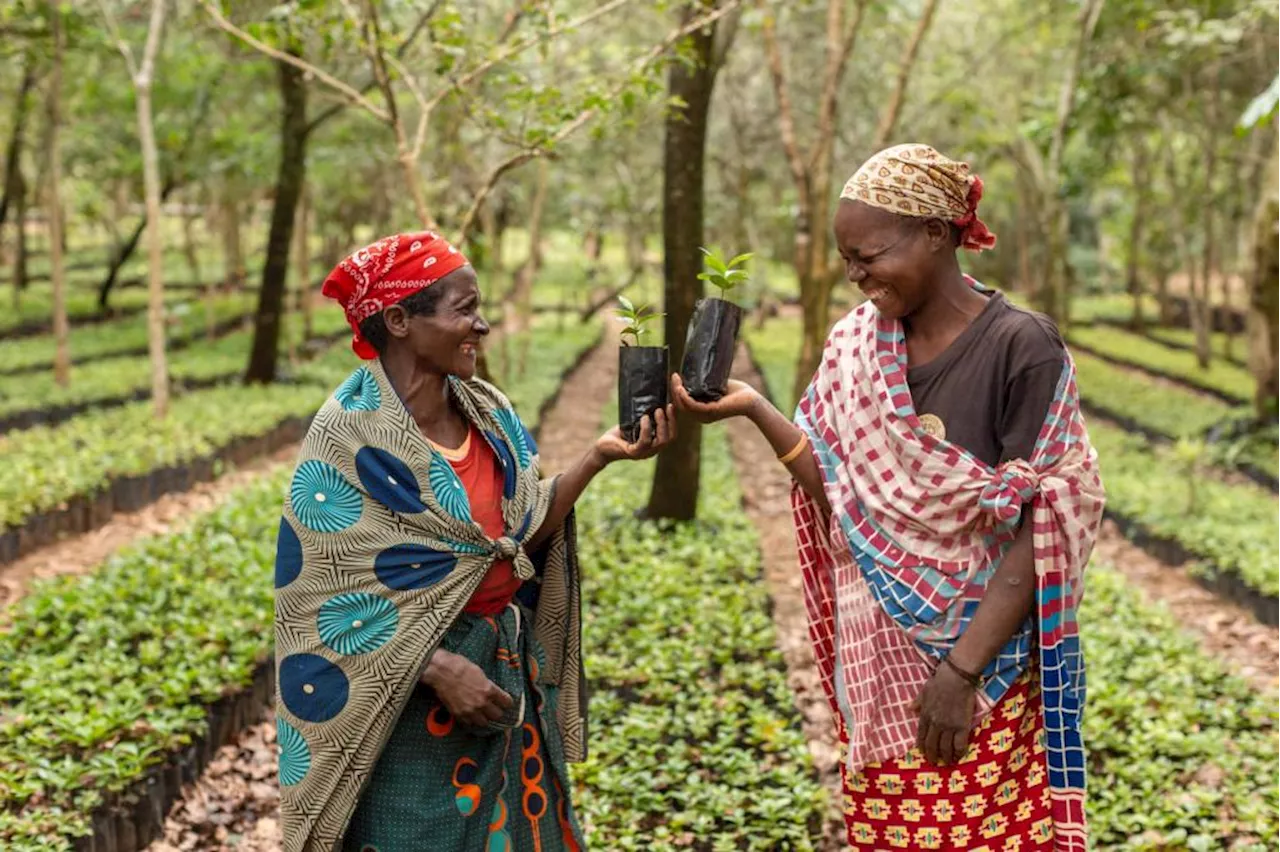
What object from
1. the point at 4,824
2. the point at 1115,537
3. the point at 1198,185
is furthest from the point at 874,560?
the point at 1198,185

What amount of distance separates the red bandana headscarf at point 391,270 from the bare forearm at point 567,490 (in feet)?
1.78

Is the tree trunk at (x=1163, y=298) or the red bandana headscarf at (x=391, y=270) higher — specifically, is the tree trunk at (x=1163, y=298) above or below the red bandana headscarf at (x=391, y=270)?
below

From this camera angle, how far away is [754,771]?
4773 mm

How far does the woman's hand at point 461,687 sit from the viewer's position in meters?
2.70

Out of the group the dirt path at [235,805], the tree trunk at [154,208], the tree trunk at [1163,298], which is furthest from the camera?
the tree trunk at [1163,298]

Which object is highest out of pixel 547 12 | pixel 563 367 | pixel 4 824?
pixel 547 12

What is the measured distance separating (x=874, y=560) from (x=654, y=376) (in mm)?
622

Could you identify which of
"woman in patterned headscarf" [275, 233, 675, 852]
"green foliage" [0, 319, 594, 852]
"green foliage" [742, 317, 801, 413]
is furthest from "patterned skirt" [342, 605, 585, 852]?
"green foliage" [742, 317, 801, 413]

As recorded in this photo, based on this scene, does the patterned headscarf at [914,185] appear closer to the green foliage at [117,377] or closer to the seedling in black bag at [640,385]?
the seedling in black bag at [640,385]

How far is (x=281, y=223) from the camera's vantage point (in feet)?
46.6

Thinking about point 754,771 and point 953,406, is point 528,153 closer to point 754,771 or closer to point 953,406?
point 754,771

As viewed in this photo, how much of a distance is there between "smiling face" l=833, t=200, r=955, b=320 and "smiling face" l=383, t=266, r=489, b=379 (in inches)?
31.7

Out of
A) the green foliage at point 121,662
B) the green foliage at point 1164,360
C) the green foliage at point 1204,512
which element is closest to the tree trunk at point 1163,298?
the green foliage at point 1164,360

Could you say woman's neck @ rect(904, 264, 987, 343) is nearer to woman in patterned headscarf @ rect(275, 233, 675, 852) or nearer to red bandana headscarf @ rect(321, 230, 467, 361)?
woman in patterned headscarf @ rect(275, 233, 675, 852)
